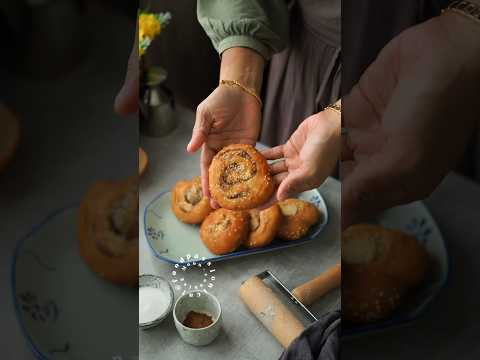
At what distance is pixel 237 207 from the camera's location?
0.99 ft

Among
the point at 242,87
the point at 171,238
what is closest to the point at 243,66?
the point at 242,87

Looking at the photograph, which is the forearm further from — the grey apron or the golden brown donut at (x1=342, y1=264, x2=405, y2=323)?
the golden brown donut at (x1=342, y1=264, x2=405, y2=323)

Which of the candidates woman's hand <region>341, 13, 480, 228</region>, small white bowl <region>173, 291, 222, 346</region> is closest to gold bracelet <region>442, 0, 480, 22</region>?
woman's hand <region>341, 13, 480, 228</region>

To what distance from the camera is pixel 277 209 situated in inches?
12.1

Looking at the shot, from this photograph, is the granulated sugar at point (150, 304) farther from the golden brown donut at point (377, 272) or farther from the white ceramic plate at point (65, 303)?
the golden brown donut at point (377, 272)

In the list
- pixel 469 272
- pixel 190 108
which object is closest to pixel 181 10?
pixel 190 108

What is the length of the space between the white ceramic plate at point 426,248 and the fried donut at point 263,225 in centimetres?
8

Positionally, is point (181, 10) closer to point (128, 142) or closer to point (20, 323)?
point (128, 142)

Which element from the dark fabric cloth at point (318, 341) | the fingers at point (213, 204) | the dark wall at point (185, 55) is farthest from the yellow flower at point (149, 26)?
the dark fabric cloth at point (318, 341)

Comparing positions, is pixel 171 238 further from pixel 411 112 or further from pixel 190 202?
pixel 411 112

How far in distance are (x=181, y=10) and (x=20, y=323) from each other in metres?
0.21

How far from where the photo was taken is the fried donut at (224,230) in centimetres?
30

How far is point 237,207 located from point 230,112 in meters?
0.06

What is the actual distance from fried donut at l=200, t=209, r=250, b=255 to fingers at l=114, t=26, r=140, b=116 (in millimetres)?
85
